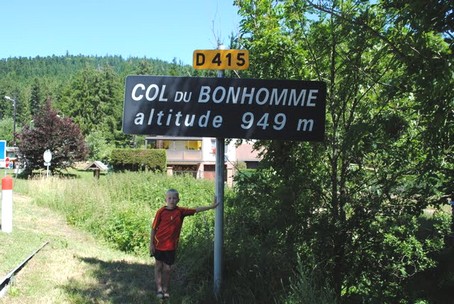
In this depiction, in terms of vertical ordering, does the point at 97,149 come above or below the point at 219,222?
above

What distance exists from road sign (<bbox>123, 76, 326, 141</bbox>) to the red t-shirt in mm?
1198

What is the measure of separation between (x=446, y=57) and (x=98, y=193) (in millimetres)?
13063

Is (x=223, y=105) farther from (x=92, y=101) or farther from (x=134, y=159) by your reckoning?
(x=92, y=101)

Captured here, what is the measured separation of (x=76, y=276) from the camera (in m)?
5.98

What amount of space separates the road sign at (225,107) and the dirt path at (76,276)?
198cm

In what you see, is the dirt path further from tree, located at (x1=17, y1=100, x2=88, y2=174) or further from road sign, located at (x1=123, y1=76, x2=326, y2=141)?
tree, located at (x1=17, y1=100, x2=88, y2=174)

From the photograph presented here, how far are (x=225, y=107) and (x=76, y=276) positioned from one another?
9.99ft

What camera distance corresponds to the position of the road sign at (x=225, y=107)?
15.3 feet

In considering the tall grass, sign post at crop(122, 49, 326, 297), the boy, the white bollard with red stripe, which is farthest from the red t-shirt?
the white bollard with red stripe

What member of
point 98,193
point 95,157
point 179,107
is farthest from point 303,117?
point 95,157

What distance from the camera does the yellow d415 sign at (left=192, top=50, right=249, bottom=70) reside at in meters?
4.84

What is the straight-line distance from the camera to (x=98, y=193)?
1466 cm

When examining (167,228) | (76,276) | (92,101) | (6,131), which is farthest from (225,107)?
(92,101)

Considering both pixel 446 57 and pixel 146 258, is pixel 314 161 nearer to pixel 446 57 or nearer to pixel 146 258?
pixel 446 57
